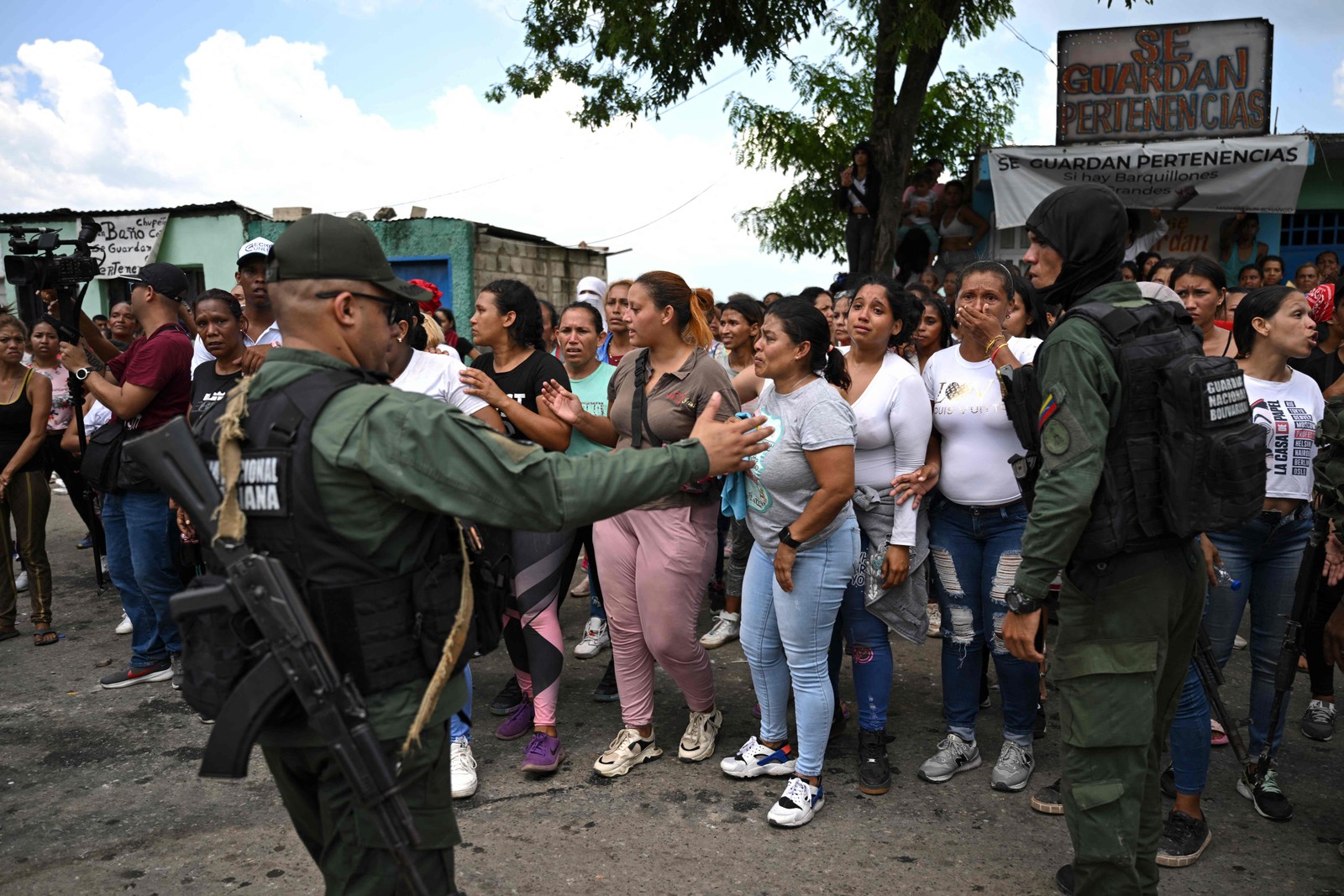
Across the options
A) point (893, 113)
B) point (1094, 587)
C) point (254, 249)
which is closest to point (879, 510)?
point (1094, 587)

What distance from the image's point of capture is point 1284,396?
4.00m

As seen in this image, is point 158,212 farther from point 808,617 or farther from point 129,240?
point 808,617

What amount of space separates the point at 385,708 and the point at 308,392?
0.71 m

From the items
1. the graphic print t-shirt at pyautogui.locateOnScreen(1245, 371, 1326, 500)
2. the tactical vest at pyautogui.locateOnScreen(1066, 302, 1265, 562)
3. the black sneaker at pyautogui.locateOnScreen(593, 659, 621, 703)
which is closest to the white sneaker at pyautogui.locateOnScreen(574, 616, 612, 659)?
the black sneaker at pyautogui.locateOnScreen(593, 659, 621, 703)

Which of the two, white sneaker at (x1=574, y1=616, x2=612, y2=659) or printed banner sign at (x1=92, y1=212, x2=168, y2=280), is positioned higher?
printed banner sign at (x1=92, y1=212, x2=168, y2=280)

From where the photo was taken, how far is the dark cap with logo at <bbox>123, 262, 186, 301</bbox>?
17.4ft

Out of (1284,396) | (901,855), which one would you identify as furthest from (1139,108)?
(901,855)

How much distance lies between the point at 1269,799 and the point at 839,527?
1.91 meters

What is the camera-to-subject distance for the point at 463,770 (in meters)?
4.10

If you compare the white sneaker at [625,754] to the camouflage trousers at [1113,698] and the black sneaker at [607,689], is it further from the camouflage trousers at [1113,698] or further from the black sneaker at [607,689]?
the camouflage trousers at [1113,698]

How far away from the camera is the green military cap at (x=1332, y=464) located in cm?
344

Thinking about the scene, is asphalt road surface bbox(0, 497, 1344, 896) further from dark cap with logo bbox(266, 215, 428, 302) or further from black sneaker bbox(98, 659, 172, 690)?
dark cap with logo bbox(266, 215, 428, 302)

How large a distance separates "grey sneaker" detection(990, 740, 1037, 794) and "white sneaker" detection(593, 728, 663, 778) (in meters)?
1.43

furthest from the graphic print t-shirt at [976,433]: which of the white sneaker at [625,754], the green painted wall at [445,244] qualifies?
the green painted wall at [445,244]
